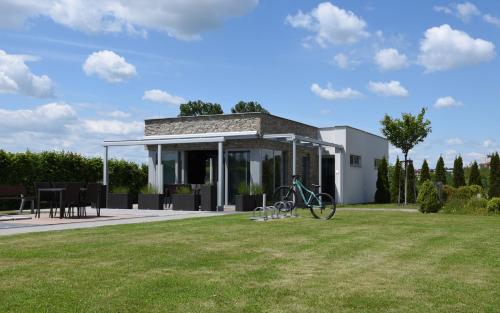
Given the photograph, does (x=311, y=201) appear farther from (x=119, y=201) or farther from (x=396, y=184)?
(x=396, y=184)

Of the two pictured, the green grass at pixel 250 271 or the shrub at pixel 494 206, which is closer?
the green grass at pixel 250 271

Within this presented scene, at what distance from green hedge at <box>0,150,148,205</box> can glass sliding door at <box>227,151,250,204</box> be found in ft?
19.4

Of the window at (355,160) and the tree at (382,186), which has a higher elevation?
the window at (355,160)

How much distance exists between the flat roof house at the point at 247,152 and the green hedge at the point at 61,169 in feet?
6.36

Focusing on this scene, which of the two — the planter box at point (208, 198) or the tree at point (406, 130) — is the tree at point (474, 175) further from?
the planter box at point (208, 198)

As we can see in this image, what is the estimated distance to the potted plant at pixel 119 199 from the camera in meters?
19.5

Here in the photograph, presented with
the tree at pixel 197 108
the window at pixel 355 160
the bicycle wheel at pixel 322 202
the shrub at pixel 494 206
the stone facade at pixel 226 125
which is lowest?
the shrub at pixel 494 206

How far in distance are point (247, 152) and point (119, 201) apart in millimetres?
5283

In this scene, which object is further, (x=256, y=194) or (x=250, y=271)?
(x=256, y=194)

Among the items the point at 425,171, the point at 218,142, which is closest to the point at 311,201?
the point at 218,142

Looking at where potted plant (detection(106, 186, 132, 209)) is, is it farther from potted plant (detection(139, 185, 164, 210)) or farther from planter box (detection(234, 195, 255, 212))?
planter box (detection(234, 195, 255, 212))

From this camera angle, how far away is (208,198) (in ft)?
58.3

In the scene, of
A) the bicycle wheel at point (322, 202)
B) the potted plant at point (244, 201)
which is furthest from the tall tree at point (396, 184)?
the bicycle wheel at point (322, 202)

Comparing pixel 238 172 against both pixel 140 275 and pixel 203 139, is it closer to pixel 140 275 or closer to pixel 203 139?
pixel 203 139
